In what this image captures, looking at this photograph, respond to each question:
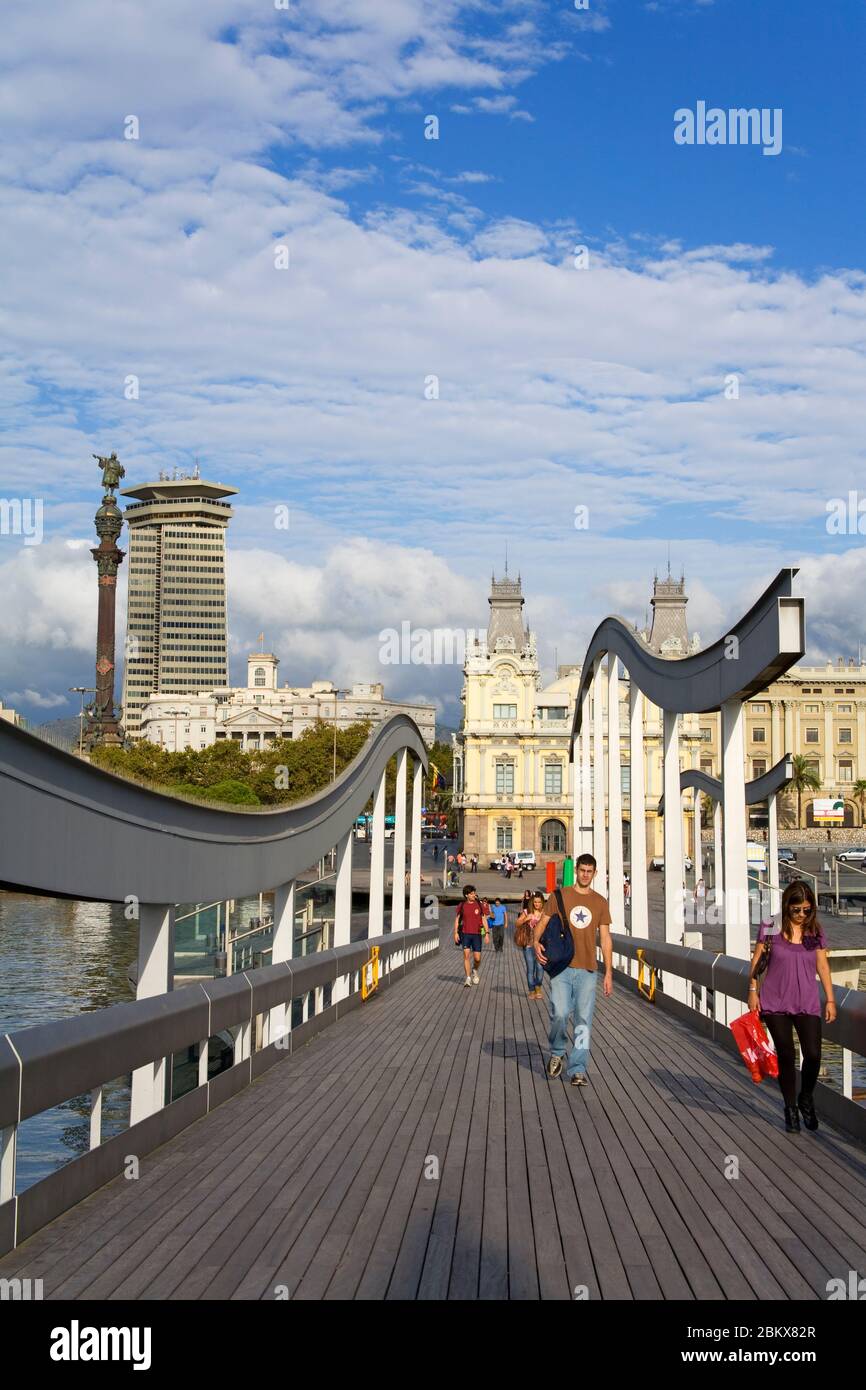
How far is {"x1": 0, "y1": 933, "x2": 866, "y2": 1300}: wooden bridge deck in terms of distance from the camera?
5.29m

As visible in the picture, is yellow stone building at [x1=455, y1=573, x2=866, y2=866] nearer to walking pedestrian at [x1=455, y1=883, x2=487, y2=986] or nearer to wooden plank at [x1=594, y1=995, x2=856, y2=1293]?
walking pedestrian at [x1=455, y1=883, x2=487, y2=986]

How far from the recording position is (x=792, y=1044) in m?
8.49

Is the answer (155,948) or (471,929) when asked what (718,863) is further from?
(155,948)

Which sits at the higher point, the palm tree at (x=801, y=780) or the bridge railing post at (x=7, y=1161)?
the palm tree at (x=801, y=780)

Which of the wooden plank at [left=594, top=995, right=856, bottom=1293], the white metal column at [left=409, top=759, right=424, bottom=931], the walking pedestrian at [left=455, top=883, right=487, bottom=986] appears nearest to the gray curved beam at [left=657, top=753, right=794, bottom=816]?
the white metal column at [left=409, top=759, right=424, bottom=931]

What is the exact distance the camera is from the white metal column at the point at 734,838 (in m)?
13.3

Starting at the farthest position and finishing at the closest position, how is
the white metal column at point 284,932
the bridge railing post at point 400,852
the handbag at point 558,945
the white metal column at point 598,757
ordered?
the white metal column at point 598,757
the bridge railing post at point 400,852
the white metal column at point 284,932
the handbag at point 558,945

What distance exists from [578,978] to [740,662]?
3930 millimetres

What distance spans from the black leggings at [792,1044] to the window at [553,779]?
9023cm

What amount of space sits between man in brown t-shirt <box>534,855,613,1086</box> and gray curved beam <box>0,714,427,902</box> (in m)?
2.86

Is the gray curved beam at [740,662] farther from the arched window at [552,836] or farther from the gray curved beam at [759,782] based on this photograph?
the arched window at [552,836]

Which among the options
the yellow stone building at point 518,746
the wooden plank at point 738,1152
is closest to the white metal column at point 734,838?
the wooden plank at point 738,1152
